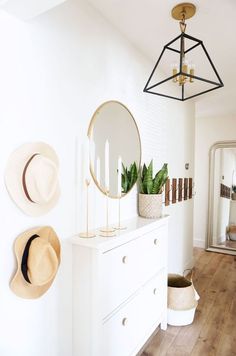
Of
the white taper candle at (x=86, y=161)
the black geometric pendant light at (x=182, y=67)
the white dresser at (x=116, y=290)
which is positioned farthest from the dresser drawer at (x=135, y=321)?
the black geometric pendant light at (x=182, y=67)

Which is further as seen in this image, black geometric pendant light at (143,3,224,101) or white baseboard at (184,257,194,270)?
white baseboard at (184,257,194,270)

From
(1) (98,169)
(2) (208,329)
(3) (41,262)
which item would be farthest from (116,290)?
(2) (208,329)

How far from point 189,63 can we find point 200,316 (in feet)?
7.21

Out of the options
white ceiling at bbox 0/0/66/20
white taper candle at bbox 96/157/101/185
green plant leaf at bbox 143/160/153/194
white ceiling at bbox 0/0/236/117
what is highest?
white ceiling at bbox 0/0/236/117

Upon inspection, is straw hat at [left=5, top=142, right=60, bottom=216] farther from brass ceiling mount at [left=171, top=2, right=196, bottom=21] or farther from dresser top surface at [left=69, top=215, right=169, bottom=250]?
brass ceiling mount at [left=171, top=2, right=196, bottom=21]

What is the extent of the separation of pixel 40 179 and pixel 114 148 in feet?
2.57

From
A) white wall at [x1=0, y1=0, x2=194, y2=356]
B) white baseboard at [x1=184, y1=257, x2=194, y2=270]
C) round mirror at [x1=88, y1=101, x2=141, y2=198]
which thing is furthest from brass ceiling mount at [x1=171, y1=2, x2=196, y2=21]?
white baseboard at [x1=184, y1=257, x2=194, y2=270]

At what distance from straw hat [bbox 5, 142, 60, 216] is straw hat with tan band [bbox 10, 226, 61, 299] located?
122 mm

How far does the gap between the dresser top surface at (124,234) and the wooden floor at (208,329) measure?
0.92 m

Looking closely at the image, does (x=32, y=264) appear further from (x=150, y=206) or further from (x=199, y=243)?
(x=199, y=243)

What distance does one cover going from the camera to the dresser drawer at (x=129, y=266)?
4.81ft

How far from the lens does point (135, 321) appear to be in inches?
69.7

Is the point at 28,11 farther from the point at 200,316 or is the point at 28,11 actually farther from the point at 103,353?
the point at 200,316

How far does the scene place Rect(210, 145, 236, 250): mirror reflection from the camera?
4734 mm
